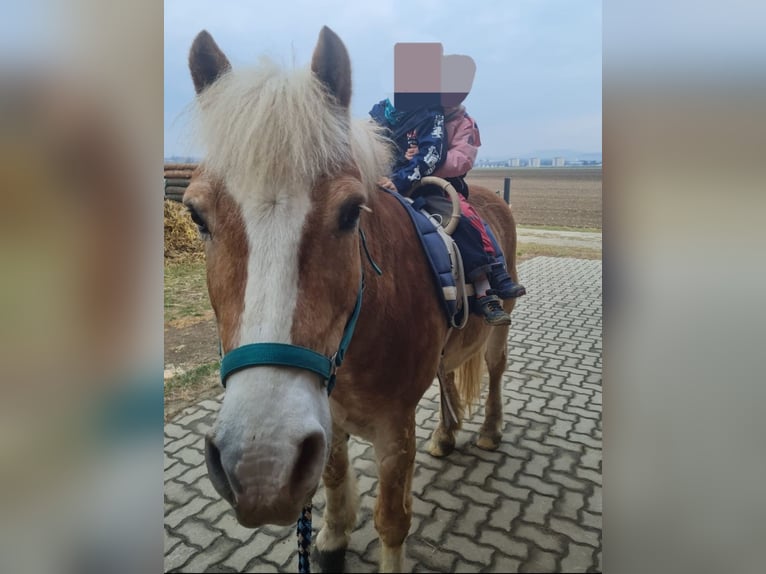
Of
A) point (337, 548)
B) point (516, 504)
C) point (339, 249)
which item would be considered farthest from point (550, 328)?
point (339, 249)

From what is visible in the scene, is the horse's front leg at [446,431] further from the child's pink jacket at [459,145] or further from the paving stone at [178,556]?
the paving stone at [178,556]

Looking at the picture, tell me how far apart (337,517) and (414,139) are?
6.95ft

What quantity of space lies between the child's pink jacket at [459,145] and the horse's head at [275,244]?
137 centimetres

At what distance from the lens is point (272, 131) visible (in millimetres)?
1139

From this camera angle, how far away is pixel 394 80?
1.95 metres

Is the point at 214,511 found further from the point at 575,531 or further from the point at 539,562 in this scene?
the point at 575,531

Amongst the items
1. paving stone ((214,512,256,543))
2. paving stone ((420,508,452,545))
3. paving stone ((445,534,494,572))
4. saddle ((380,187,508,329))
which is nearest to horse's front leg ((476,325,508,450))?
paving stone ((420,508,452,545))

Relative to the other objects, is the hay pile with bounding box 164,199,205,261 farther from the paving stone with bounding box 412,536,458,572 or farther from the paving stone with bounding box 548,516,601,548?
the paving stone with bounding box 548,516,601,548

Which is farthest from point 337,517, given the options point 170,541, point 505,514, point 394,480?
point 505,514

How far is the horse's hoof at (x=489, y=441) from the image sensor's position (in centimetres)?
335

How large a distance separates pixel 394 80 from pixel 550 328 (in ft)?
16.7

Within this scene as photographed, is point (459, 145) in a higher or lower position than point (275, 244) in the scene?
higher

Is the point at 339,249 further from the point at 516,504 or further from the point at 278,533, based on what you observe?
the point at 516,504

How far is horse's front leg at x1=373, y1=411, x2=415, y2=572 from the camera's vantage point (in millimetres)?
1854
